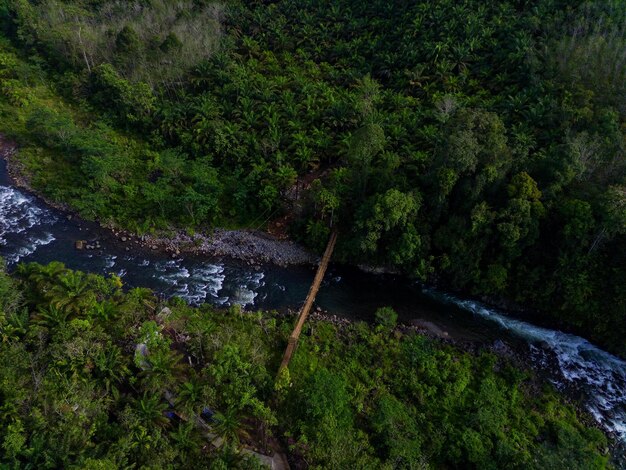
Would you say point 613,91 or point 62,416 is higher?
point 613,91

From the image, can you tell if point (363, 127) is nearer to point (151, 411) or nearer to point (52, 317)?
point (151, 411)

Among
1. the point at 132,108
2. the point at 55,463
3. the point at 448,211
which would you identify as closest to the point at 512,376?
the point at 448,211

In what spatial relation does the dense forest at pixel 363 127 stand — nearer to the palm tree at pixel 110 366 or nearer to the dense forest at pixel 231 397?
the dense forest at pixel 231 397

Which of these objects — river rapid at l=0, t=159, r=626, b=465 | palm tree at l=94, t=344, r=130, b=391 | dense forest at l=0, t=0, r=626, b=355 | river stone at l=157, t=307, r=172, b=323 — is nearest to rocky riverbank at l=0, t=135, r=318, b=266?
river rapid at l=0, t=159, r=626, b=465

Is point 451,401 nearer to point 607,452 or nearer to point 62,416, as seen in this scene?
point 607,452

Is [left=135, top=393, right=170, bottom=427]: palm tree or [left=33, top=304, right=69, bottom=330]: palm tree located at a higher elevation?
[left=33, top=304, right=69, bottom=330]: palm tree

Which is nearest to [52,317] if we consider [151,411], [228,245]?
[151,411]

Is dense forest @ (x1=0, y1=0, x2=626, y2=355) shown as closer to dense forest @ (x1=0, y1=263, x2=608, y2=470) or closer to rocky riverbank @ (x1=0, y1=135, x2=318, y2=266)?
rocky riverbank @ (x1=0, y1=135, x2=318, y2=266)
